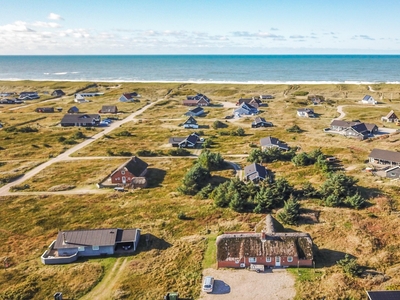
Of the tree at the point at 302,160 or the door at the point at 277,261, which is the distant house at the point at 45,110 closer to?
the tree at the point at 302,160

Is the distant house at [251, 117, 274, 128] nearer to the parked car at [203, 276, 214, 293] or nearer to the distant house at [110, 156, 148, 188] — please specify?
the distant house at [110, 156, 148, 188]

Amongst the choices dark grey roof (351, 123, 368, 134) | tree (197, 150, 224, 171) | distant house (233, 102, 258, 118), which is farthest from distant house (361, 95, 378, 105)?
tree (197, 150, 224, 171)

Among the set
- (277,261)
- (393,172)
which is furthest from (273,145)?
(277,261)

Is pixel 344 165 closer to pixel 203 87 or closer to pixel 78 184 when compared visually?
pixel 78 184

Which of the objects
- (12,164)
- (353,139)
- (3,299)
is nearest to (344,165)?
(353,139)

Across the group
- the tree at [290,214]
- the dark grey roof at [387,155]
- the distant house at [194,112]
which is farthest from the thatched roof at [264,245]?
the distant house at [194,112]

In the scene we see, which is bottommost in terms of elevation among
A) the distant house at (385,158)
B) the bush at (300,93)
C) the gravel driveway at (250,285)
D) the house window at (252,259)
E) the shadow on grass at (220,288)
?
the shadow on grass at (220,288)
